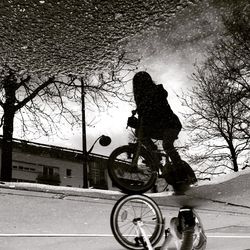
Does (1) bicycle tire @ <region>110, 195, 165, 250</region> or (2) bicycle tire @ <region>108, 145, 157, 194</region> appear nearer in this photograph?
(2) bicycle tire @ <region>108, 145, 157, 194</region>

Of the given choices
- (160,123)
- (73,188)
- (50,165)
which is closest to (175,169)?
(160,123)

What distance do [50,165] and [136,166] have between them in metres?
0.65

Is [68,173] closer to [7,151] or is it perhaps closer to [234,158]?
[7,151]

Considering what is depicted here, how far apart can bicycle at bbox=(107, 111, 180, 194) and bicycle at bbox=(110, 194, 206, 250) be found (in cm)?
9

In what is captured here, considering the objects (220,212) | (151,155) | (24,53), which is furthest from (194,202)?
(24,53)

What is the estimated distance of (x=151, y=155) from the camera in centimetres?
262

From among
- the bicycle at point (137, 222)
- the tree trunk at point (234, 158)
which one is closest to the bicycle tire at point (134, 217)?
the bicycle at point (137, 222)

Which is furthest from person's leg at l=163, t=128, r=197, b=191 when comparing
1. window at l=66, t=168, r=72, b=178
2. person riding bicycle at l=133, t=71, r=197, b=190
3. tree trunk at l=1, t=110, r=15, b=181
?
tree trunk at l=1, t=110, r=15, b=181

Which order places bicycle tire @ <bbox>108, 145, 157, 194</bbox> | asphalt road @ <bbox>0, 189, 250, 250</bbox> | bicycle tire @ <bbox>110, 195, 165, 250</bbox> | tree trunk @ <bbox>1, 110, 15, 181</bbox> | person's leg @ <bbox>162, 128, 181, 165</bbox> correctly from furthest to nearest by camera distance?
asphalt road @ <bbox>0, 189, 250, 250</bbox> < bicycle tire @ <bbox>110, 195, 165, 250</bbox> < bicycle tire @ <bbox>108, 145, 157, 194</bbox> < person's leg @ <bbox>162, 128, 181, 165</bbox> < tree trunk @ <bbox>1, 110, 15, 181</bbox>

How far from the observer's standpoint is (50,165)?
253 cm

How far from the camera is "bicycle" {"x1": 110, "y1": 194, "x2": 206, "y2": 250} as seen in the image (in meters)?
2.75

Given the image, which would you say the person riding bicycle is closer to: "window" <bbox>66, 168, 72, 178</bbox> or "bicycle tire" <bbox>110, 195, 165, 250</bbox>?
"bicycle tire" <bbox>110, 195, 165, 250</bbox>

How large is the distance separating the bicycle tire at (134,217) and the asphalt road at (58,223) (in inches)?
7.7

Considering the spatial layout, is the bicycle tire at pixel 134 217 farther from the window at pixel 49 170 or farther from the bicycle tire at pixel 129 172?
the window at pixel 49 170
